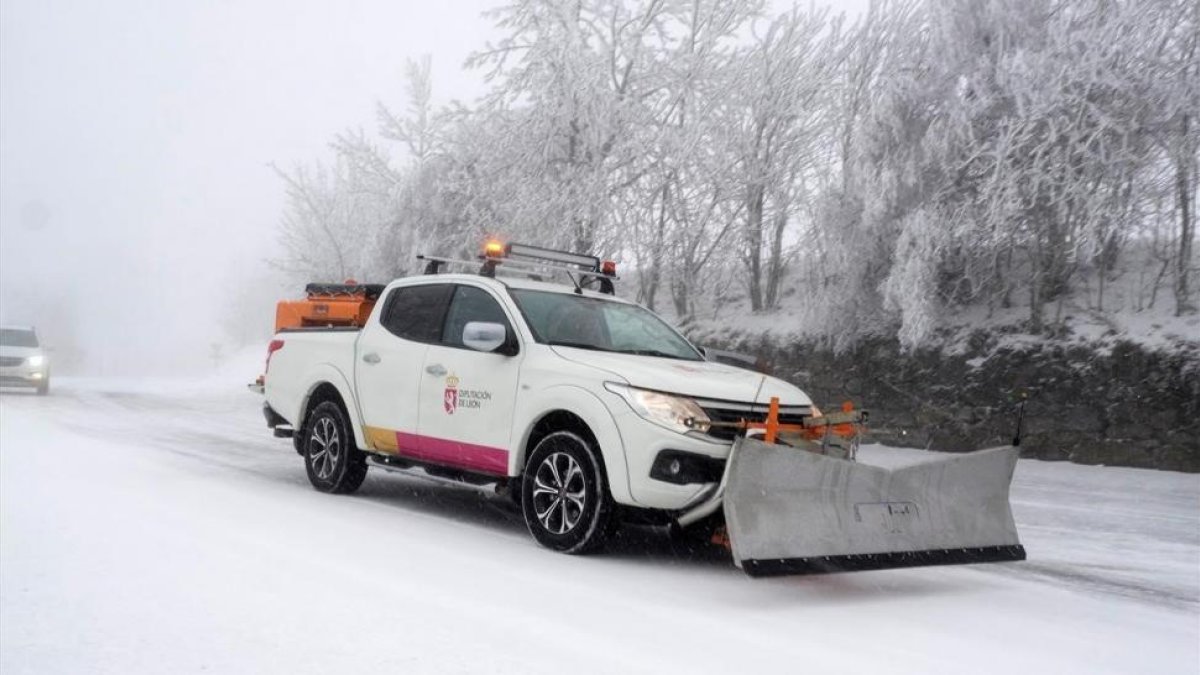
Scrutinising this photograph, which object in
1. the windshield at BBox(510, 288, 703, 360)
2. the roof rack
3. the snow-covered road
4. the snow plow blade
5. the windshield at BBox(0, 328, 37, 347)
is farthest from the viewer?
the windshield at BBox(0, 328, 37, 347)

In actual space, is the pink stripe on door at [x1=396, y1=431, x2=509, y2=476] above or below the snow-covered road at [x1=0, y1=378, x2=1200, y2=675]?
above

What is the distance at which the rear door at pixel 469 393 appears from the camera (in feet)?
22.2

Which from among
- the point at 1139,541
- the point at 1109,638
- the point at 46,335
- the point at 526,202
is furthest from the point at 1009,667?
the point at 46,335

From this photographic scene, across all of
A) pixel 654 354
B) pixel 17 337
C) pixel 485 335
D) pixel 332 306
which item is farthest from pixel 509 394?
pixel 17 337

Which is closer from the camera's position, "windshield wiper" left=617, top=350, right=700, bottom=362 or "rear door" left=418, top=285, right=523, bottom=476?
"rear door" left=418, top=285, right=523, bottom=476

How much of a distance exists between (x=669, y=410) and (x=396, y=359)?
285 centimetres

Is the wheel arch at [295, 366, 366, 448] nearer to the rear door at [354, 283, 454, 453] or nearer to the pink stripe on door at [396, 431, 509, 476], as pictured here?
the rear door at [354, 283, 454, 453]

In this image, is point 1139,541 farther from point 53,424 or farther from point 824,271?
point 53,424

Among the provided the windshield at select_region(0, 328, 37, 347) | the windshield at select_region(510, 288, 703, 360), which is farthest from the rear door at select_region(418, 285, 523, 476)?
the windshield at select_region(0, 328, 37, 347)

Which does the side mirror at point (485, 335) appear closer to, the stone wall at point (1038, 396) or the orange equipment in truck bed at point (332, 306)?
the orange equipment in truck bed at point (332, 306)

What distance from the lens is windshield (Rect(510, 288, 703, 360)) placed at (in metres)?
7.03

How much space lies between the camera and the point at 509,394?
6711 mm

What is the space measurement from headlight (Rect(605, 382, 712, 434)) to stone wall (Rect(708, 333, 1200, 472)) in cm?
744

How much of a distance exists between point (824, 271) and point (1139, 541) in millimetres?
10073
